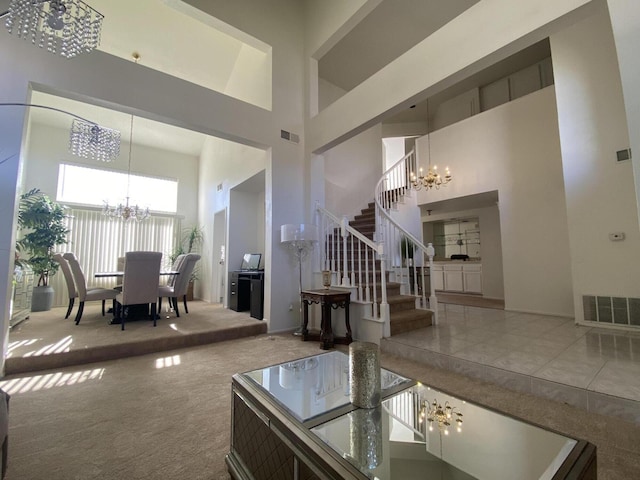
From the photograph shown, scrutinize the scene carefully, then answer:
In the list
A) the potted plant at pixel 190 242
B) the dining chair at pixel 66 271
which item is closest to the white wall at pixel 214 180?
the potted plant at pixel 190 242

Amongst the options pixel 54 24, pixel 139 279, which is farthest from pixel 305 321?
pixel 54 24

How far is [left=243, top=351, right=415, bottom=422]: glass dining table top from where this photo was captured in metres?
1.23

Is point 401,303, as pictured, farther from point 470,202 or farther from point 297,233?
point 470,202

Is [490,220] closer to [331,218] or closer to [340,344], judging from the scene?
[331,218]

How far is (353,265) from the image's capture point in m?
3.90

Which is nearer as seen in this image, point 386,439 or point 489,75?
point 386,439

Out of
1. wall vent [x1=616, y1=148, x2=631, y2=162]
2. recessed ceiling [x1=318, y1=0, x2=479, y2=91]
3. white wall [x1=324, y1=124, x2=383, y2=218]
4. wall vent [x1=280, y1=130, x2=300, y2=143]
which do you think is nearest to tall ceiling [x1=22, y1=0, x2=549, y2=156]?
recessed ceiling [x1=318, y1=0, x2=479, y2=91]

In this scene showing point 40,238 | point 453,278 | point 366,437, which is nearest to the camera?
point 366,437

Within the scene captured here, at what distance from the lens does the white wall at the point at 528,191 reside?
4.54 meters

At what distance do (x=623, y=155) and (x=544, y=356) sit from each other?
10.0 ft

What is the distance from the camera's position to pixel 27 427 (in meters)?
1.77

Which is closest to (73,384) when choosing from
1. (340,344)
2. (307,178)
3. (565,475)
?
(340,344)

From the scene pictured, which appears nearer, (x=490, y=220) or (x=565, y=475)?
(x=565, y=475)

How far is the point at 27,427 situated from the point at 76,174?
6692 millimetres
